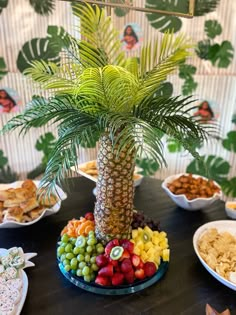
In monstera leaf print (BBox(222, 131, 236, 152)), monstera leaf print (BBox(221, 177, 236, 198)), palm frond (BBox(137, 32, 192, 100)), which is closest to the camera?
palm frond (BBox(137, 32, 192, 100))

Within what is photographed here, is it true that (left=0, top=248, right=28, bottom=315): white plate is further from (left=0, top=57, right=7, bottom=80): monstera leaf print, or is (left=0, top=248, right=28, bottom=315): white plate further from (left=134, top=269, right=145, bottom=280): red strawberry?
(left=0, top=57, right=7, bottom=80): monstera leaf print

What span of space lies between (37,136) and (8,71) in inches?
19.2

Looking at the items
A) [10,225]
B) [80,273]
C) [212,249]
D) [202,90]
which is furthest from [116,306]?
[202,90]

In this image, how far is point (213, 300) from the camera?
93 centimetres

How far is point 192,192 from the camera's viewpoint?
4.64 feet

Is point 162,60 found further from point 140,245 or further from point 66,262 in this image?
point 66,262

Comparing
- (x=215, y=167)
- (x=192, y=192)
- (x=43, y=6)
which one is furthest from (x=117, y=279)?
(x=215, y=167)

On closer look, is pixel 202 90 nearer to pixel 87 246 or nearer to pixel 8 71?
pixel 8 71

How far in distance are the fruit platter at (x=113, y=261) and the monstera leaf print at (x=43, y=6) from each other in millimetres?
1489

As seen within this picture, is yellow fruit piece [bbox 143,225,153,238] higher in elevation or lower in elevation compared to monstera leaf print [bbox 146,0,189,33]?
lower

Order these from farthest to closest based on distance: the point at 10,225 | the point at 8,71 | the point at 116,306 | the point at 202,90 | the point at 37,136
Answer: the point at 202,90, the point at 37,136, the point at 8,71, the point at 10,225, the point at 116,306

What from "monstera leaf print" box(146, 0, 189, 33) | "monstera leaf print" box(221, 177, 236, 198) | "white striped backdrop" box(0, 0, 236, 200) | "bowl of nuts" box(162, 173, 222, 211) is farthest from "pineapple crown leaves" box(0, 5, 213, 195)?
"monstera leaf print" box(221, 177, 236, 198)

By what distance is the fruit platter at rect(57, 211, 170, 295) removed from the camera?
3.11 ft

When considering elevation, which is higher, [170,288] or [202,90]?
[202,90]
